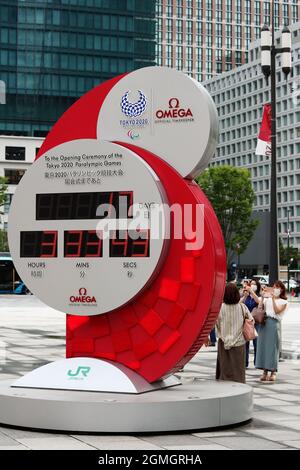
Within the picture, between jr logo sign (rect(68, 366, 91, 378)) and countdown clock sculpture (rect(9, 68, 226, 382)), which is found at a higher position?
countdown clock sculpture (rect(9, 68, 226, 382))

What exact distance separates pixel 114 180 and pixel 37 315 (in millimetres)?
26749

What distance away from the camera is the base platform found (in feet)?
32.6

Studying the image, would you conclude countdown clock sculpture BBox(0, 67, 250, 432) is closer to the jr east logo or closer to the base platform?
the jr east logo

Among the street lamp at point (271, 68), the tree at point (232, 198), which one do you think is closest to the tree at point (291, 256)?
the tree at point (232, 198)

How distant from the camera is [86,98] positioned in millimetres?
11969

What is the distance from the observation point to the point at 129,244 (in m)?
11.1

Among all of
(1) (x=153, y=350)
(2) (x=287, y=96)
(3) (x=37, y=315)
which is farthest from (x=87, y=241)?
(2) (x=287, y=96)

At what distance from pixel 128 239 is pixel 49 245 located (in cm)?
118

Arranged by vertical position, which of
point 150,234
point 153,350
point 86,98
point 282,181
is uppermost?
point 282,181

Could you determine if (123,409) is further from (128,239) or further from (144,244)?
(128,239)

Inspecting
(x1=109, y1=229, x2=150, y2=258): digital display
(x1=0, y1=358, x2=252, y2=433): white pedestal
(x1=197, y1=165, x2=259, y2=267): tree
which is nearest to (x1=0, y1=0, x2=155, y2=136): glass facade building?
(x1=197, y1=165, x2=259, y2=267): tree

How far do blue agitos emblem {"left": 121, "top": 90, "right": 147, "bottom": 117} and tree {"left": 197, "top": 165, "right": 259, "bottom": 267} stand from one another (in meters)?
86.4
